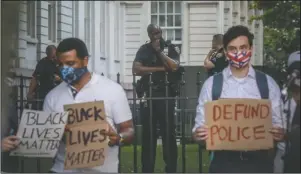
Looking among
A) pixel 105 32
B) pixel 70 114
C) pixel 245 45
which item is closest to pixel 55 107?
pixel 70 114

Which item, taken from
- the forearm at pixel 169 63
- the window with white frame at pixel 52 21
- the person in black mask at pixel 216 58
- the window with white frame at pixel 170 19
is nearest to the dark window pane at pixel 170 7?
the window with white frame at pixel 170 19

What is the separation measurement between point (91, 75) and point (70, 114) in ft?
1.02

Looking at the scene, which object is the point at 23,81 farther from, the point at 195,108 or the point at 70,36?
the point at 195,108

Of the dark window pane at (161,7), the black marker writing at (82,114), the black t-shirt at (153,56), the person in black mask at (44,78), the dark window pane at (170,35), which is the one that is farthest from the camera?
the dark window pane at (161,7)

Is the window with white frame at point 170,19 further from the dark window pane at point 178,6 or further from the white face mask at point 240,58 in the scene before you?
the white face mask at point 240,58

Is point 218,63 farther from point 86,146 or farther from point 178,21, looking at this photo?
point 86,146

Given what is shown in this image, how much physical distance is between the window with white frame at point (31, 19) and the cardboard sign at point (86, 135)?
31.7 inches

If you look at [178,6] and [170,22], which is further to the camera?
[178,6]

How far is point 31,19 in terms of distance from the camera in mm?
9211

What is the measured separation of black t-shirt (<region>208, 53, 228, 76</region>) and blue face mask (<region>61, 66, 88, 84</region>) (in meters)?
0.92

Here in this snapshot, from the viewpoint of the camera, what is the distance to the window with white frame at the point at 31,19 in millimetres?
9172

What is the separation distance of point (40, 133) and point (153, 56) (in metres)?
1.09

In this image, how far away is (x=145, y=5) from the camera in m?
9.55

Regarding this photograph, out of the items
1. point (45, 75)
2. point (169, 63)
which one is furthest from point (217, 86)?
point (45, 75)
